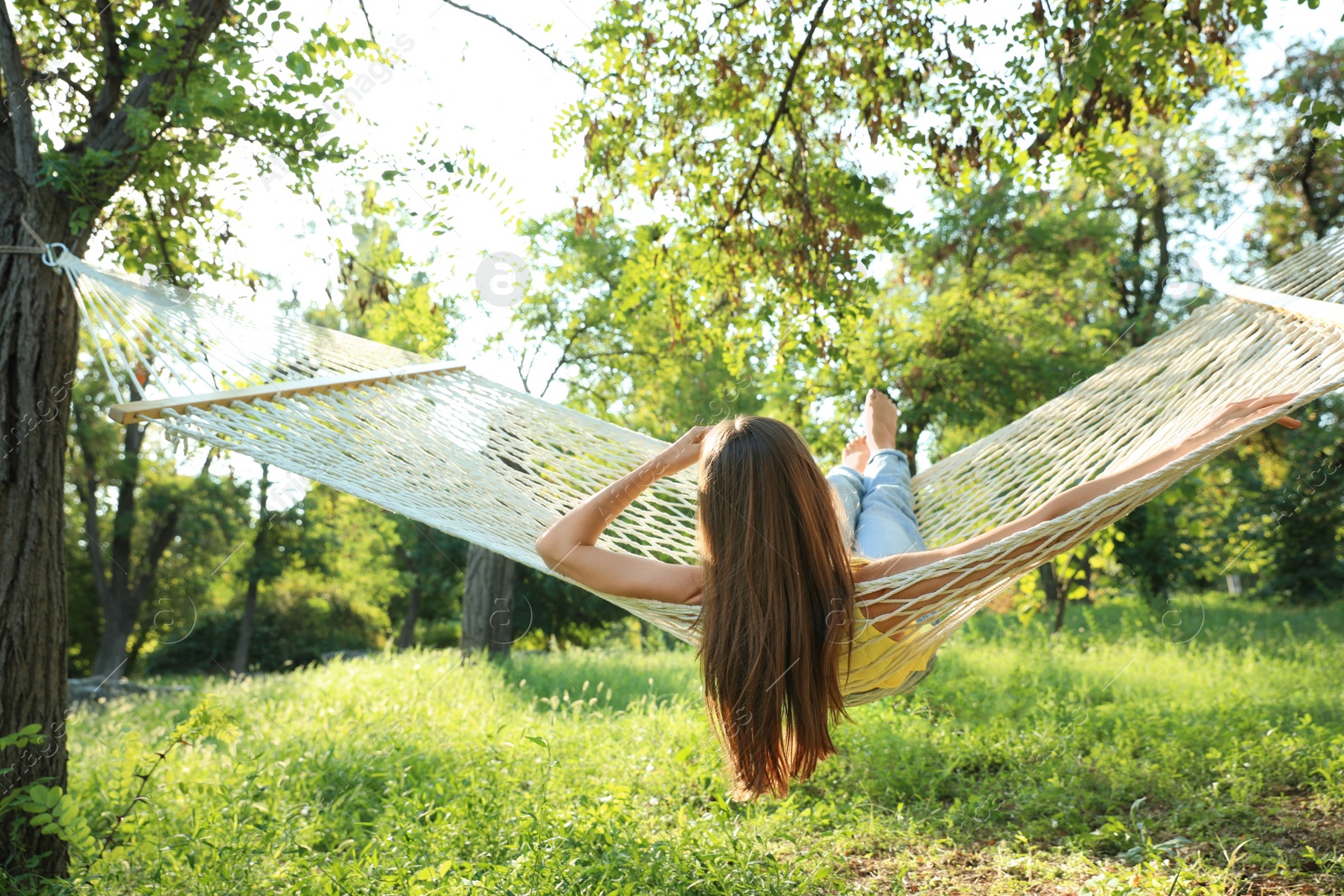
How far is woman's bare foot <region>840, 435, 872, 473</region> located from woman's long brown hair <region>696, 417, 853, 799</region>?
1.07 meters

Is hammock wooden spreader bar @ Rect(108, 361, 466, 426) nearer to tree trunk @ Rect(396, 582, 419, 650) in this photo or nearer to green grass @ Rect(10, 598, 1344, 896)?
green grass @ Rect(10, 598, 1344, 896)

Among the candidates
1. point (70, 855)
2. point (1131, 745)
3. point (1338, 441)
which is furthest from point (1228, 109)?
point (70, 855)

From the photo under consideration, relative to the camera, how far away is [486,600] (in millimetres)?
5785

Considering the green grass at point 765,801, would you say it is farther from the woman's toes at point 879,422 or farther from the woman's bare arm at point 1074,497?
the woman's toes at point 879,422

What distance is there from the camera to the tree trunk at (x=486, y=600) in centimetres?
569

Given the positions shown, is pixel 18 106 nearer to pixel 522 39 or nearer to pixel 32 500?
pixel 32 500

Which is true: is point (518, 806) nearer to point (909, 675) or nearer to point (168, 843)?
point (168, 843)

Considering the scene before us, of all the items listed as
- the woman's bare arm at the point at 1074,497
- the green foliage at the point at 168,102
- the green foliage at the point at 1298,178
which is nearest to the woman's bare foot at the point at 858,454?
the woman's bare arm at the point at 1074,497

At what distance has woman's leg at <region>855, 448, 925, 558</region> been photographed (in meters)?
2.09

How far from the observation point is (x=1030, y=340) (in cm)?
608

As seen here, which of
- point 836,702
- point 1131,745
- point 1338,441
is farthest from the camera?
point 1338,441

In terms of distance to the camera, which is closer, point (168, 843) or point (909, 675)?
point (909, 675)

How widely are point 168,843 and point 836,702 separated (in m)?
1.67

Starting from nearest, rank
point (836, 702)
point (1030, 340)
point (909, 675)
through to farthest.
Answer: point (836, 702), point (909, 675), point (1030, 340)
